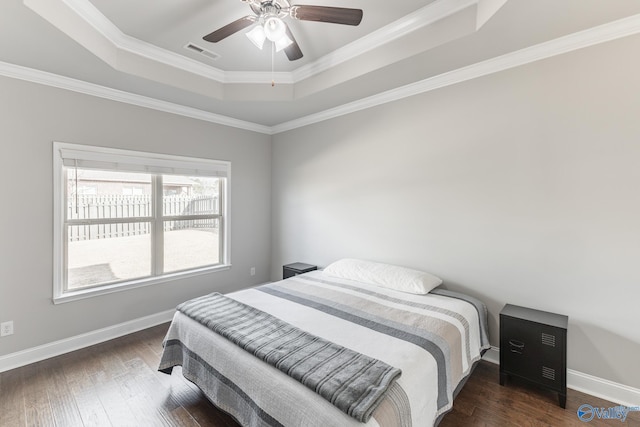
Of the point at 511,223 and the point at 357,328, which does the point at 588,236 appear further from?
the point at 357,328

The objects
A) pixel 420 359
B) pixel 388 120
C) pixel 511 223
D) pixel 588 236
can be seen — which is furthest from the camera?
pixel 388 120

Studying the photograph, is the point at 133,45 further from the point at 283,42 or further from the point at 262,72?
the point at 283,42

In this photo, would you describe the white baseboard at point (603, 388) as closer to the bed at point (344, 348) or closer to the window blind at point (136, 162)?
the bed at point (344, 348)

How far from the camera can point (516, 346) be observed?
212 cm

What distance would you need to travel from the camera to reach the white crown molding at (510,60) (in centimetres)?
197

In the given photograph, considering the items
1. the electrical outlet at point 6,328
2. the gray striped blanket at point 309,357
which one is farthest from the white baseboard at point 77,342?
the gray striped blanket at point 309,357

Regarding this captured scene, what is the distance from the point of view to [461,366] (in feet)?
6.27

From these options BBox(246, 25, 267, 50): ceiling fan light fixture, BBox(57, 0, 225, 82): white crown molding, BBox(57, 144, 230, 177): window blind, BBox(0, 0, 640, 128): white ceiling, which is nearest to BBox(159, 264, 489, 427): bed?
BBox(57, 144, 230, 177): window blind

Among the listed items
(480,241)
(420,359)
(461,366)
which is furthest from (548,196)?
(420,359)

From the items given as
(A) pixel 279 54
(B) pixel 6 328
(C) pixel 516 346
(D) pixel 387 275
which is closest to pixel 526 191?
(C) pixel 516 346

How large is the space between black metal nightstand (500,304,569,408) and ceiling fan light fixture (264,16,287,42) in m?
2.60

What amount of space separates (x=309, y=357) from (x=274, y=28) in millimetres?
2000

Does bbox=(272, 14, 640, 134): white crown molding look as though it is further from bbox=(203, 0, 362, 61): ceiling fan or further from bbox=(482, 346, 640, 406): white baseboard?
bbox=(482, 346, 640, 406): white baseboard

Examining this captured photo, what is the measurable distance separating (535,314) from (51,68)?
4555 millimetres
